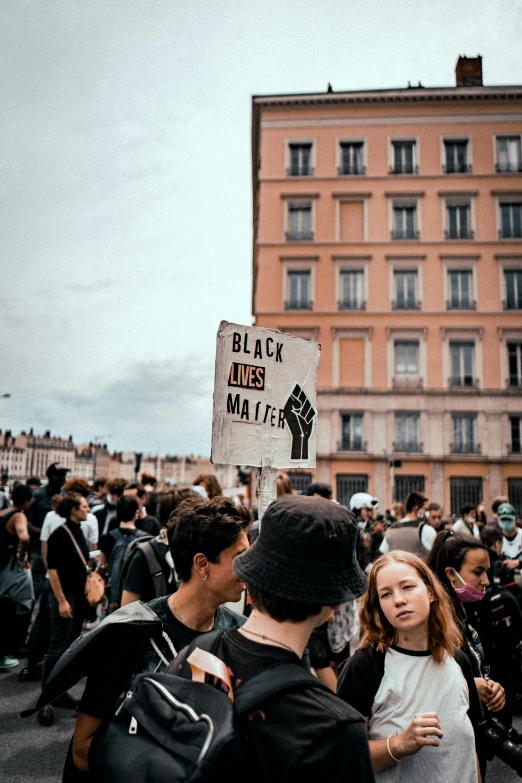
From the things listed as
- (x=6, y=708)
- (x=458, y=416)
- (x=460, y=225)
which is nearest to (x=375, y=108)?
(x=460, y=225)

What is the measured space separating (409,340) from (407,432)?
443 centimetres

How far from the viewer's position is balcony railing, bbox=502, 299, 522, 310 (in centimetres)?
2839

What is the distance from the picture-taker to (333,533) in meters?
1.36

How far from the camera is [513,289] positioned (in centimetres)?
2866

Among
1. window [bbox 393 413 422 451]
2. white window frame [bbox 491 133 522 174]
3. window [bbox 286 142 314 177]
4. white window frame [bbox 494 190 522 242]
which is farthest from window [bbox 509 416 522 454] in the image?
window [bbox 286 142 314 177]

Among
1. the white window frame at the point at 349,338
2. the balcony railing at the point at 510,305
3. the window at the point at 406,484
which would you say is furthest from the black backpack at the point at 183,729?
the balcony railing at the point at 510,305

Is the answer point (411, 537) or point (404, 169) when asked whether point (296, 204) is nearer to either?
point (404, 169)

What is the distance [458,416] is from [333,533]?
91.1 ft

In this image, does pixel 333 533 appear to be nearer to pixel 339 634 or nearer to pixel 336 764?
pixel 336 764

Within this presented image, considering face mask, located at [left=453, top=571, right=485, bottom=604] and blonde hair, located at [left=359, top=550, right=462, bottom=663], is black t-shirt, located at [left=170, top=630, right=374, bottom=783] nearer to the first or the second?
blonde hair, located at [left=359, top=550, right=462, bottom=663]

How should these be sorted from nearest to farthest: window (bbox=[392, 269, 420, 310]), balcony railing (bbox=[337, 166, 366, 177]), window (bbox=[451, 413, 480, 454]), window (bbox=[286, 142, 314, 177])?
window (bbox=[451, 413, 480, 454]), window (bbox=[392, 269, 420, 310]), balcony railing (bbox=[337, 166, 366, 177]), window (bbox=[286, 142, 314, 177])

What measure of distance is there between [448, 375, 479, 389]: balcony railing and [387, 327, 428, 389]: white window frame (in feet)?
4.21

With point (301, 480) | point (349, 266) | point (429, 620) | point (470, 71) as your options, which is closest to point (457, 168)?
point (470, 71)

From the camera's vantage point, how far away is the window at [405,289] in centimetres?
2859
